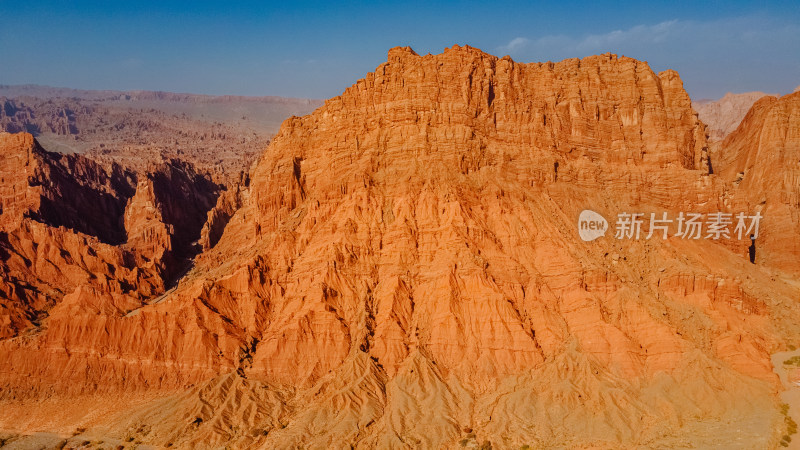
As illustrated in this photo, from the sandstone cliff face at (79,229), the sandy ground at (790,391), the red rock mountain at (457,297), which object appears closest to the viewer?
the sandy ground at (790,391)

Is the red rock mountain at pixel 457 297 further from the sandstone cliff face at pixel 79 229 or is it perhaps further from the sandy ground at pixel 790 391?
the sandstone cliff face at pixel 79 229

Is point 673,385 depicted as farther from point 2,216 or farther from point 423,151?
point 2,216

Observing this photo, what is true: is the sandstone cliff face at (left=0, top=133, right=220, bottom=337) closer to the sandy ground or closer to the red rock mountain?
the red rock mountain

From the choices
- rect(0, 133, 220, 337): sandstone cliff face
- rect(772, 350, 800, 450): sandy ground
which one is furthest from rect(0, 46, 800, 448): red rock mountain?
rect(0, 133, 220, 337): sandstone cliff face

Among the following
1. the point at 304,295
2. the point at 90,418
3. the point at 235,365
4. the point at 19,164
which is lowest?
the point at 90,418

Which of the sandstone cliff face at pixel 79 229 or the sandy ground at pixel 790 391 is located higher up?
the sandstone cliff face at pixel 79 229

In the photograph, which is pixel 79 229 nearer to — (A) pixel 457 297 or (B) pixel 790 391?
(A) pixel 457 297

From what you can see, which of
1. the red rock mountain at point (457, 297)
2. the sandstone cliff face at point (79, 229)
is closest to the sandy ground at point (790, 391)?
the red rock mountain at point (457, 297)

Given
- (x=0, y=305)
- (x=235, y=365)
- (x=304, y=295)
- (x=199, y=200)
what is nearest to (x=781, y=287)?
(x=304, y=295)
